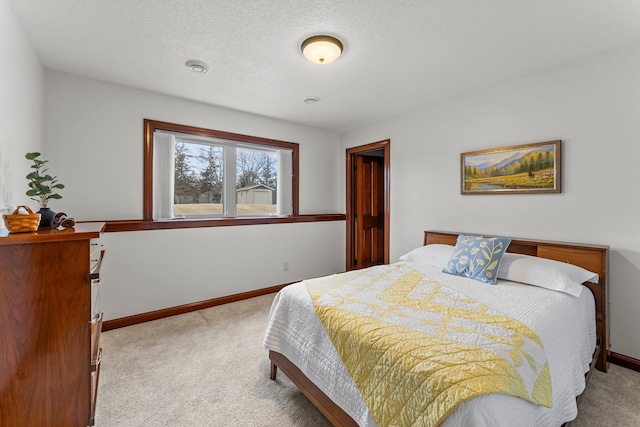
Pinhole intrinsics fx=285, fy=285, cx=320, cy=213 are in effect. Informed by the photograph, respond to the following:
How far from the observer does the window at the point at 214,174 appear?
3.08 metres

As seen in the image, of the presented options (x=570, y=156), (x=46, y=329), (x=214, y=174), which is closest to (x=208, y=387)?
(x=46, y=329)

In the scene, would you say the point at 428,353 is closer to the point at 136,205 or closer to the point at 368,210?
the point at 136,205

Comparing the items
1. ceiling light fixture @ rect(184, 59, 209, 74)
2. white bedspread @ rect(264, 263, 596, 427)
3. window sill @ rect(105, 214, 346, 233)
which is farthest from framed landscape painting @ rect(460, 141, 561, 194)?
ceiling light fixture @ rect(184, 59, 209, 74)

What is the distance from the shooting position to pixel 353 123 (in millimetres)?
4164

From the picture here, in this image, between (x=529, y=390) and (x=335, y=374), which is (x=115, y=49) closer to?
(x=335, y=374)

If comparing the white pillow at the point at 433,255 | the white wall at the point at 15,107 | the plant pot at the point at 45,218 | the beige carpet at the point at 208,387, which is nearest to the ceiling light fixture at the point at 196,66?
the white wall at the point at 15,107

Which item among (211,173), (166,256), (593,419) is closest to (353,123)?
(211,173)

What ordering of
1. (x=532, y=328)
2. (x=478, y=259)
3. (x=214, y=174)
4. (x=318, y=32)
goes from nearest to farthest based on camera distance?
(x=532, y=328) → (x=318, y=32) → (x=478, y=259) → (x=214, y=174)

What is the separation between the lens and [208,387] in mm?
1920

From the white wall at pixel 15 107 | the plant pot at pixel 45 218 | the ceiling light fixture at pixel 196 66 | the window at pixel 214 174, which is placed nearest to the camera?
the plant pot at pixel 45 218

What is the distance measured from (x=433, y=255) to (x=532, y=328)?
1336 mm

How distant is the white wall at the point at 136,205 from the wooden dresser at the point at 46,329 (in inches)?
69.0

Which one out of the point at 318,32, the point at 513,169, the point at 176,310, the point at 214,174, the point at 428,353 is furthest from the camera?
the point at 214,174

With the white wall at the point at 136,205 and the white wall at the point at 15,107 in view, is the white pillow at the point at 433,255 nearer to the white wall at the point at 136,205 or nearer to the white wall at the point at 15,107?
the white wall at the point at 136,205
